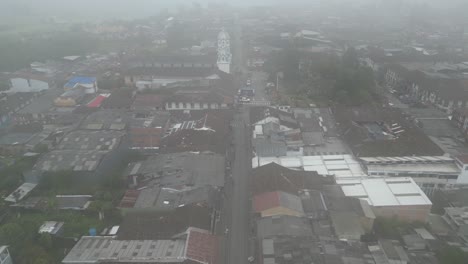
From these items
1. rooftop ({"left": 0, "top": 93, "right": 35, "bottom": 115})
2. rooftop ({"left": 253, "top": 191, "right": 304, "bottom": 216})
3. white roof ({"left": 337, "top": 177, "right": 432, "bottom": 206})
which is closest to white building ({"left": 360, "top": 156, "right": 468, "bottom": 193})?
white roof ({"left": 337, "top": 177, "right": 432, "bottom": 206})

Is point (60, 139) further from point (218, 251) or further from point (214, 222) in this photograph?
point (218, 251)

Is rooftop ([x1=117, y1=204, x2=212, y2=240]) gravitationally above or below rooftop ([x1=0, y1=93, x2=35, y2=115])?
below

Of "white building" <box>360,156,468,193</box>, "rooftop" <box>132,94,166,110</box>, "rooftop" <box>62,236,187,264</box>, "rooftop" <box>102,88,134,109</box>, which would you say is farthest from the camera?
"rooftop" <box>102,88,134,109</box>

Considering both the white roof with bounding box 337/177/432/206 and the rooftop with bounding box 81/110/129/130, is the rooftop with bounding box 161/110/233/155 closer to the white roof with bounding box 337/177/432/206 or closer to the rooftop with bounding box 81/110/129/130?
the rooftop with bounding box 81/110/129/130

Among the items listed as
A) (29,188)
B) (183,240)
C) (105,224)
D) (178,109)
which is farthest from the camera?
(178,109)

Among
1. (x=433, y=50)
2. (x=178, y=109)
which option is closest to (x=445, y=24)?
(x=433, y=50)

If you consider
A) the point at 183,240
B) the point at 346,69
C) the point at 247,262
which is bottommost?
the point at 247,262

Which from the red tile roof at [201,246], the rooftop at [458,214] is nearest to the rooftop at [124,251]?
the red tile roof at [201,246]
